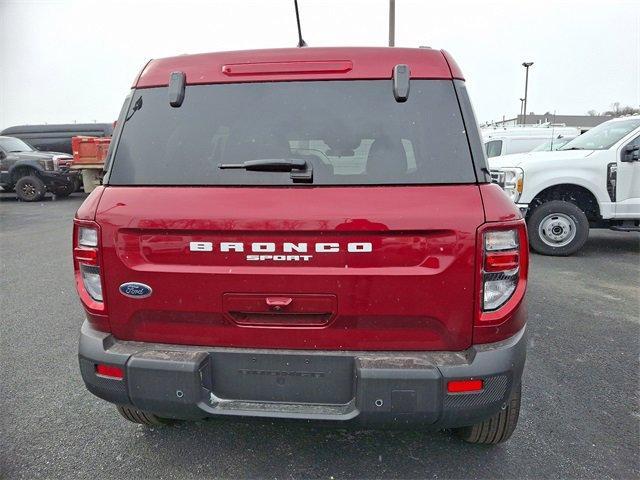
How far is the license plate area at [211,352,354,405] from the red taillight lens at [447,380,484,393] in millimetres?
405

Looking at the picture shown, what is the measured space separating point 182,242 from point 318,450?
4.48 feet

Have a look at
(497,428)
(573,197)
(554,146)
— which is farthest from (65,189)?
(497,428)

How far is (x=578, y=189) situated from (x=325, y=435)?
19.7 feet

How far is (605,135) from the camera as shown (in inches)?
270

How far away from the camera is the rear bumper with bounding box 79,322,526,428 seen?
180cm

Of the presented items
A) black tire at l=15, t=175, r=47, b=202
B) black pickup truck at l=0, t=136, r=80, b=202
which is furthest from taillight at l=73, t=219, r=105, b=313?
black tire at l=15, t=175, r=47, b=202

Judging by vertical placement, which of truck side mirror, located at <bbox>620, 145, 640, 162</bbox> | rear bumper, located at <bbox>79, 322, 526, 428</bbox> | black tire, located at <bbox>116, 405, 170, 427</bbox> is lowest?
black tire, located at <bbox>116, 405, 170, 427</bbox>

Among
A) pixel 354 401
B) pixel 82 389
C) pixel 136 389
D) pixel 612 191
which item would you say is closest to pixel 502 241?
pixel 354 401

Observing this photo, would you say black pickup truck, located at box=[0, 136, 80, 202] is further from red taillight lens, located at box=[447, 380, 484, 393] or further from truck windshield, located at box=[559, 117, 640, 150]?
red taillight lens, located at box=[447, 380, 484, 393]

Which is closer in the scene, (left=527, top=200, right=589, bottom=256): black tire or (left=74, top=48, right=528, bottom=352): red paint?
(left=74, top=48, right=528, bottom=352): red paint

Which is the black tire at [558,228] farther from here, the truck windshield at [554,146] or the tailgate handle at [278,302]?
the tailgate handle at [278,302]

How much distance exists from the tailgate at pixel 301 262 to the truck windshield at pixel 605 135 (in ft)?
20.3

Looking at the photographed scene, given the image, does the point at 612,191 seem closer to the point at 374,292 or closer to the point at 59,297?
the point at 374,292

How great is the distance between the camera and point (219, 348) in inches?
77.3
